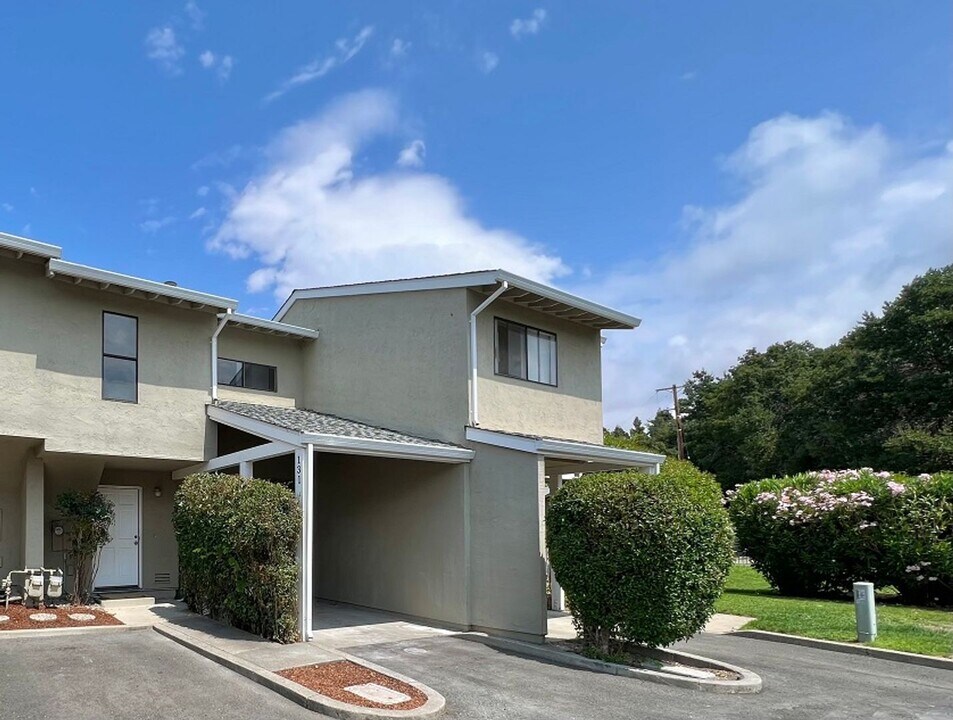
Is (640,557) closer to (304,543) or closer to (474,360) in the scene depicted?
(304,543)

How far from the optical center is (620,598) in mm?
9586

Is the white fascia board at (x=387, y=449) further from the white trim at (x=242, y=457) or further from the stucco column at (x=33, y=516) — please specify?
the stucco column at (x=33, y=516)

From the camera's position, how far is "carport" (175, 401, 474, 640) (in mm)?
11273

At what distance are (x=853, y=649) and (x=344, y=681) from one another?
7611 millimetres

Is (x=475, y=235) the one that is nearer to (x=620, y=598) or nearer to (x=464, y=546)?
(x=464, y=546)

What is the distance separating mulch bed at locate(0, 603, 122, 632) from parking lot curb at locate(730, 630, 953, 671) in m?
10.1

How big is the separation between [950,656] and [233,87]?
14919 mm

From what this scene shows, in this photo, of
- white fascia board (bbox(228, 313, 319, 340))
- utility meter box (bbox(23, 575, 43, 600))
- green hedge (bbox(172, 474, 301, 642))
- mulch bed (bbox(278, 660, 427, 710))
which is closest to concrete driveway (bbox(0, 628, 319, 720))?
mulch bed (bbox(278, 660, 427, 710))

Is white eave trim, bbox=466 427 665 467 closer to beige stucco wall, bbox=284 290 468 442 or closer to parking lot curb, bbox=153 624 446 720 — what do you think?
beige stucco wall, bbox=284 290 468 442

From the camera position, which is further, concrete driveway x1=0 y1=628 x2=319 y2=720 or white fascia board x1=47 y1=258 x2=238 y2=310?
white fascia board x1=47 y1=258 x2=238 y2=310

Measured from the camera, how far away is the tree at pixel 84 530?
42.3ft

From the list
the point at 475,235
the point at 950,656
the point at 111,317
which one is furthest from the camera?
the point at 475,235

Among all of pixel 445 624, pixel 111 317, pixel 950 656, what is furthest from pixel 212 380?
pixel 950 656

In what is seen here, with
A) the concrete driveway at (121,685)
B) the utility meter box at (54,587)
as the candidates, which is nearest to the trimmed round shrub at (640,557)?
the concrete driveway at (121,685)
